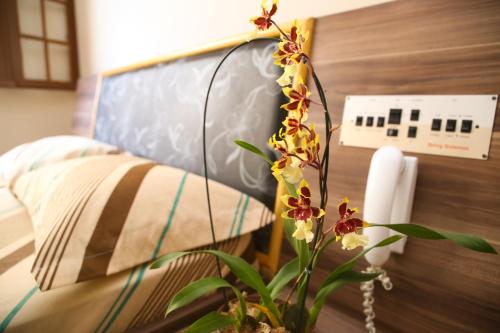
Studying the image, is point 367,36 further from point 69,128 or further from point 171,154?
point 69,128

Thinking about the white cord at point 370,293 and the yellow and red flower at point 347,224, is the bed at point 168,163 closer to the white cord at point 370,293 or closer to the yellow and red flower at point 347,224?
the white cord at point 370,293

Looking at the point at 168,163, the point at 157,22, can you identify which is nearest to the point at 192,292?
the point at 168,163

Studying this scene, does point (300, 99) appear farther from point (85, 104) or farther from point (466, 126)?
point (85, 104)

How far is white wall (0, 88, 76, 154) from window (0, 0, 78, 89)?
110 mm

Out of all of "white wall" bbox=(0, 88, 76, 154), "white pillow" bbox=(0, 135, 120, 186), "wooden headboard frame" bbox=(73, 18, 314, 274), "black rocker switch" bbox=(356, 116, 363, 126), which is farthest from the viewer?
"white wall" bbox=(0, 88, 76, 154)

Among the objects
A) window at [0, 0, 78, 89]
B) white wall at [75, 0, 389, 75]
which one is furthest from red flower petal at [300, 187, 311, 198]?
window at [0, 0, 78, 89]

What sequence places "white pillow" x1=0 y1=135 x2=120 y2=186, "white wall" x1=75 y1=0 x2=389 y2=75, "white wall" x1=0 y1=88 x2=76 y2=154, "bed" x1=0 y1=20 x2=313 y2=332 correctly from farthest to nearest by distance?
1. "white wall" x1=0 y1=88 x2=76 y2=154
2. "white pillow" x1=0 y1=135 x2=120 y2=186
3. "white wall" x1=75 y1=0 x2=389 y2=75
4. "bed" x1=0 y1=20 x2=313 y2=332

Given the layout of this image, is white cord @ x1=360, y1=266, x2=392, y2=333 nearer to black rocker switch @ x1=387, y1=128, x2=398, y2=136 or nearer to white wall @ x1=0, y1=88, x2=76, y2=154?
black rocker switch @ x1=387, y1=128, x2=398, y2=136

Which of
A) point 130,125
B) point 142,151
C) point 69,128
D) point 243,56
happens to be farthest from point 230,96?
point 69,128

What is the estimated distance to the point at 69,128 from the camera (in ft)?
7.16

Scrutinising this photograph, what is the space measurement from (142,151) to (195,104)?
425mm

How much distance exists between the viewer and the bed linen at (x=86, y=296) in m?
0.45

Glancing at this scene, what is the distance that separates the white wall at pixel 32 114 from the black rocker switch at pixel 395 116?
7.79 feet

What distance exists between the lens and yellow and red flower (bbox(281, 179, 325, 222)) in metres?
0.28
